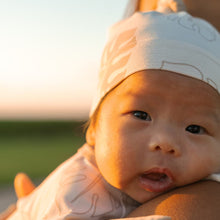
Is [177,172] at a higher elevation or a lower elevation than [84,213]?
higher

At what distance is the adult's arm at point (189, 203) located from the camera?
50.3 inches

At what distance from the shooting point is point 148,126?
58.0 inches

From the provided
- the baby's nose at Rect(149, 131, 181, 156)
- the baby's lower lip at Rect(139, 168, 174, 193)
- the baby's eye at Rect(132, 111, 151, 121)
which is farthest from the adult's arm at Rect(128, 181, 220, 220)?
the baby's eye at Rect(132, 111, 151, 121)

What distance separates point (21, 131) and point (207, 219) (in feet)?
70.1

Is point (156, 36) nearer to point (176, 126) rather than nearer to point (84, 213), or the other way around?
point (176, 126)

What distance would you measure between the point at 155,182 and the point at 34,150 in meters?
13.7

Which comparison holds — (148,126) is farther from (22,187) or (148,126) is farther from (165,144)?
(22,187)

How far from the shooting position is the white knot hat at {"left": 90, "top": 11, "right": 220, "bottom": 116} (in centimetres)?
154

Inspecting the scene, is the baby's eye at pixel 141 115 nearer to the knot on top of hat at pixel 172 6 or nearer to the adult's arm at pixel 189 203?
the adult's arm at pixel 189 203

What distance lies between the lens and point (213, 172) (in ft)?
5.02

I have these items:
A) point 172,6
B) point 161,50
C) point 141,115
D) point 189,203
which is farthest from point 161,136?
point 172,6

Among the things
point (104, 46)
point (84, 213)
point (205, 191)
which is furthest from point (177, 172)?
point (104, 46)

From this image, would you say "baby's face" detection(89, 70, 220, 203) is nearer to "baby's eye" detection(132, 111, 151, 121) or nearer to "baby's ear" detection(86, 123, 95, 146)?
"baby's eye" detection(132, 111, 151, 121)

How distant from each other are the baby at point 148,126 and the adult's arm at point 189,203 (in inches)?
1.8
